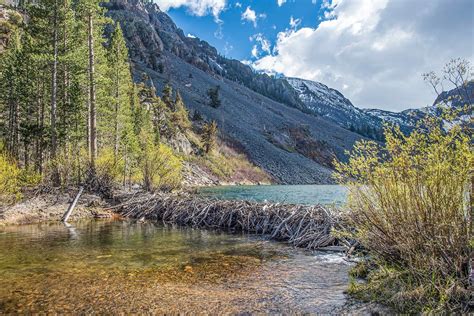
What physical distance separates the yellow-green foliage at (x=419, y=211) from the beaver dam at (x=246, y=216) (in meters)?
4.56

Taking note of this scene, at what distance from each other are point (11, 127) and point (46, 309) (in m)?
34.7

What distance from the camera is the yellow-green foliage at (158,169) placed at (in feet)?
89.2

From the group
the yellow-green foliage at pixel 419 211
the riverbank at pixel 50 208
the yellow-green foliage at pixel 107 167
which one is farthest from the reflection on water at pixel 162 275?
the yellow-green foliage at pixel 107 167

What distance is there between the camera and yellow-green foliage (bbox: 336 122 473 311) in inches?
232

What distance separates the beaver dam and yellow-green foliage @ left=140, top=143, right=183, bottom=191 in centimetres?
488

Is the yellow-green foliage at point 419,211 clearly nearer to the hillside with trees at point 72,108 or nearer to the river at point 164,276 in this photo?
the river at point 164,276

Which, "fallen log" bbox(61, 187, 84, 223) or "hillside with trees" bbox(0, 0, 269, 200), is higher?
"hillside with trees" bbox(0, 0, 269, 200)

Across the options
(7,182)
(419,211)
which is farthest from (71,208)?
(419,211)

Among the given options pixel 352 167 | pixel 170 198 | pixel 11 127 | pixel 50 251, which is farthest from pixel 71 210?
pixel 11 127

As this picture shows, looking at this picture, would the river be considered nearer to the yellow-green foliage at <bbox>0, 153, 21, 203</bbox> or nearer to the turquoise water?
the yellow-green foliage at <bbox>0, 153, 21, 203</bbox>

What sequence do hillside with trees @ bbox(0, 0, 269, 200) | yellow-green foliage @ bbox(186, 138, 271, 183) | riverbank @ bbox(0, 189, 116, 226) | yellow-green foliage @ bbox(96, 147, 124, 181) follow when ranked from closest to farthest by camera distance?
1. riverbank @ bbox(0, 189, 116, 226)
2. hillside with trees @ bbox(0, 0, 269, 200)
3. yellow-green foliage @ bbox(96, 147, 124, 181)
4. yellow-green foliage @ bbox(186, 138, 271, 183)

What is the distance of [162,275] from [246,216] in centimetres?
856

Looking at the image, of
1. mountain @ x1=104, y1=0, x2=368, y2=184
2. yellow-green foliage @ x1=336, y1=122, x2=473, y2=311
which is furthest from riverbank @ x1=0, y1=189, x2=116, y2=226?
mountain @ x1=104, y1=0, x2=368, y2=184

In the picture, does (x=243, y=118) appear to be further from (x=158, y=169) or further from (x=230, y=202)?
(x=230, y=202)
